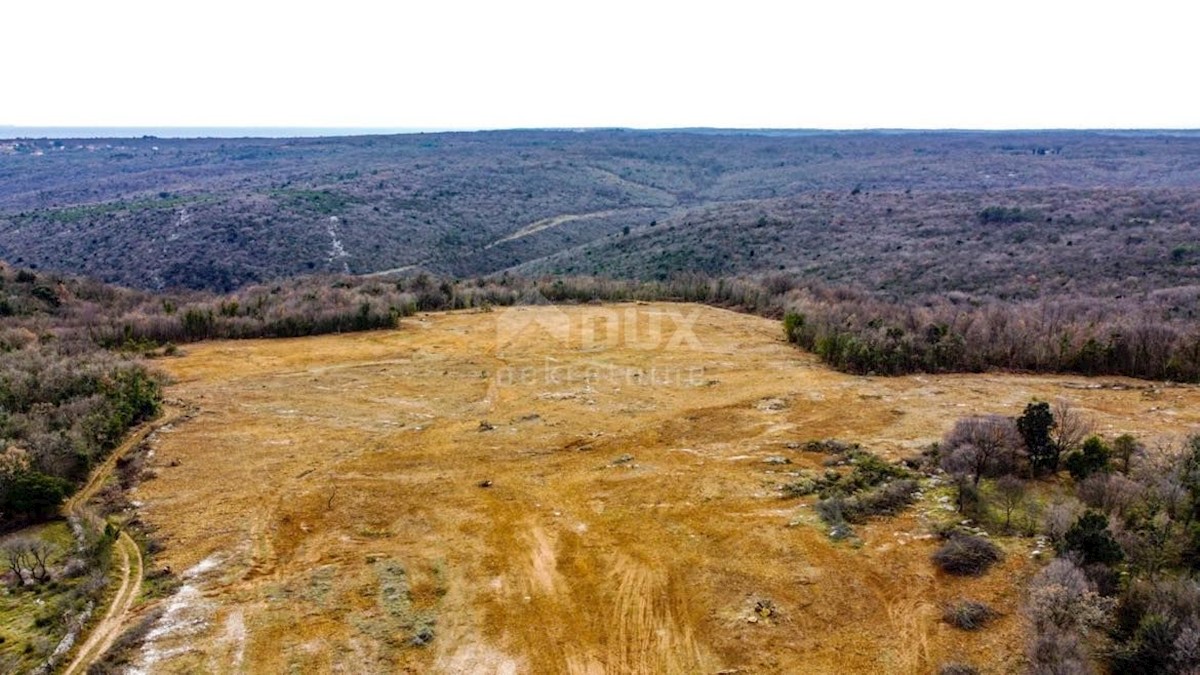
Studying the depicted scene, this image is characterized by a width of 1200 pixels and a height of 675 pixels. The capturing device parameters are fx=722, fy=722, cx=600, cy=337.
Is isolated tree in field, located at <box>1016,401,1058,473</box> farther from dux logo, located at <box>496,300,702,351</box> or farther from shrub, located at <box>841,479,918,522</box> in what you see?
dux logo, located at <box>496,300,702,351</box>

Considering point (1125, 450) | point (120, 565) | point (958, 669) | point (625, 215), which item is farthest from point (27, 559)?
point (625, 215)

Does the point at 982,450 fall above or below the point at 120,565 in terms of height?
above

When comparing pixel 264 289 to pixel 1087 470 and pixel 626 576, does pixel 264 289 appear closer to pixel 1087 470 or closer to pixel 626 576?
pixel 626 576

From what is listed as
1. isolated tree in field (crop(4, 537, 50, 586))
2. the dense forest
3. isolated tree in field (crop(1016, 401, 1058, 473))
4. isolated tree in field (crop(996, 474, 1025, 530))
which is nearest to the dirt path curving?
isolated tree in field (crop(4, 537, 50, 586))

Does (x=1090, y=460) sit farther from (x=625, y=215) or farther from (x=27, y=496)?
(x=625, y=215)

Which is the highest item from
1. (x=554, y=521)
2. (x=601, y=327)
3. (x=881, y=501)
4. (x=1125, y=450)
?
(x=1125, y=450)

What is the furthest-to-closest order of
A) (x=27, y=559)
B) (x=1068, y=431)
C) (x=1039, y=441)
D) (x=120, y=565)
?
(x=1068, y=431) → (x=1039, y=441) → (x=120, y=565) → (x=27, y=559)
